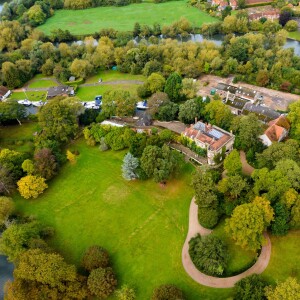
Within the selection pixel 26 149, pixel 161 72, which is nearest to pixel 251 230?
pixel 26 149

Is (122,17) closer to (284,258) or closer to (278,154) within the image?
(278,154)

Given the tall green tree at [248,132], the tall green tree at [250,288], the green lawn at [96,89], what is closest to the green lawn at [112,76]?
the green lawn at [96,89]

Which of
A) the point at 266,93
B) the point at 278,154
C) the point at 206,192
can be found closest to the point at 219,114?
the point at 278,154

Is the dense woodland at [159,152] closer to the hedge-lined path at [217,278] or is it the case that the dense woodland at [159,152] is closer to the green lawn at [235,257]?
the hedge-lined path at [217,278]

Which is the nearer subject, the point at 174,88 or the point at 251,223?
the point at 251,223

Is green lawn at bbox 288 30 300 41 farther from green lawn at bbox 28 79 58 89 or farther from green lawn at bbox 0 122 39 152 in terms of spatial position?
green lawn at bbox 0 122 39 152
